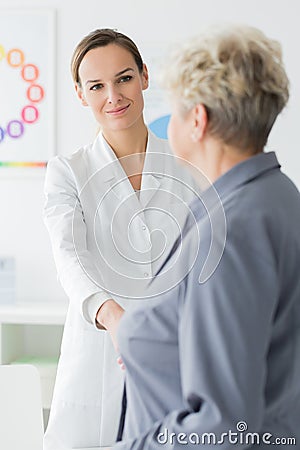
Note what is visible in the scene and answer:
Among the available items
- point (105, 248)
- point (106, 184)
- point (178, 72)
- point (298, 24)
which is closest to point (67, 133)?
point (298, 24)

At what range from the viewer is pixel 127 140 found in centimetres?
180

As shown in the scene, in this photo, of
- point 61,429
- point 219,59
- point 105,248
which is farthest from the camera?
point 61,429

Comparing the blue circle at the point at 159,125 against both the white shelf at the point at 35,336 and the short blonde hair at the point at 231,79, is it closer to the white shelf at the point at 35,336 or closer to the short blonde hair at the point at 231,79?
the white shelf at the point at 35,336

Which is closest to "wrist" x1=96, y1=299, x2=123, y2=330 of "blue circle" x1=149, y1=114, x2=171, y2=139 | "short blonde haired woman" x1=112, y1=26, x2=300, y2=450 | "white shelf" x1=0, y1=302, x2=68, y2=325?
"short blonde haired woman" x1=112, y1=26, x2=300, y2=450

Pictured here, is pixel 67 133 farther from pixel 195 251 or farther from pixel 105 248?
pixel 195 251

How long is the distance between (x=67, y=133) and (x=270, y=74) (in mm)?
2448

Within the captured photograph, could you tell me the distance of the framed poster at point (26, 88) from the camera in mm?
3365

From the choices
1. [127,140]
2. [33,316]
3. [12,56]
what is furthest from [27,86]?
[127,140]

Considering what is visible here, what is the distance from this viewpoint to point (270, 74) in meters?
0.99

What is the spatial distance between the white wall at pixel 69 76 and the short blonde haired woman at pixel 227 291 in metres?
2.25

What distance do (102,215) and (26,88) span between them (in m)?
1.90

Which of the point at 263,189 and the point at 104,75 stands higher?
the point at 104,75

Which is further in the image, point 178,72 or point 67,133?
point 67,133

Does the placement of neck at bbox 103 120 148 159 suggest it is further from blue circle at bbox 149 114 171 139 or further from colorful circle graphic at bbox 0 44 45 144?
colorful circle graphic at bbox 0 44 45 144
